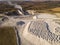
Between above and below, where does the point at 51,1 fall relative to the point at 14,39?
above

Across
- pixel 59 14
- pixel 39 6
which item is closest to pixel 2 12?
pixel 39 6

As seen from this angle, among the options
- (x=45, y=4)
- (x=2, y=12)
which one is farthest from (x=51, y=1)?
(x=2, y=12)

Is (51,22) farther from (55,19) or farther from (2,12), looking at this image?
(2,12)

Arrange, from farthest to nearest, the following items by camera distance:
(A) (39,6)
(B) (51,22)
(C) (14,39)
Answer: (A) (39,6) → (B) (51,22) → (C) (14,39)

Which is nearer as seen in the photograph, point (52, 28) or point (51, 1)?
point (52, 28)

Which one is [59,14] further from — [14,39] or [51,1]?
[14,39]

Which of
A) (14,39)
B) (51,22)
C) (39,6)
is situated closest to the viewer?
(14,39)
